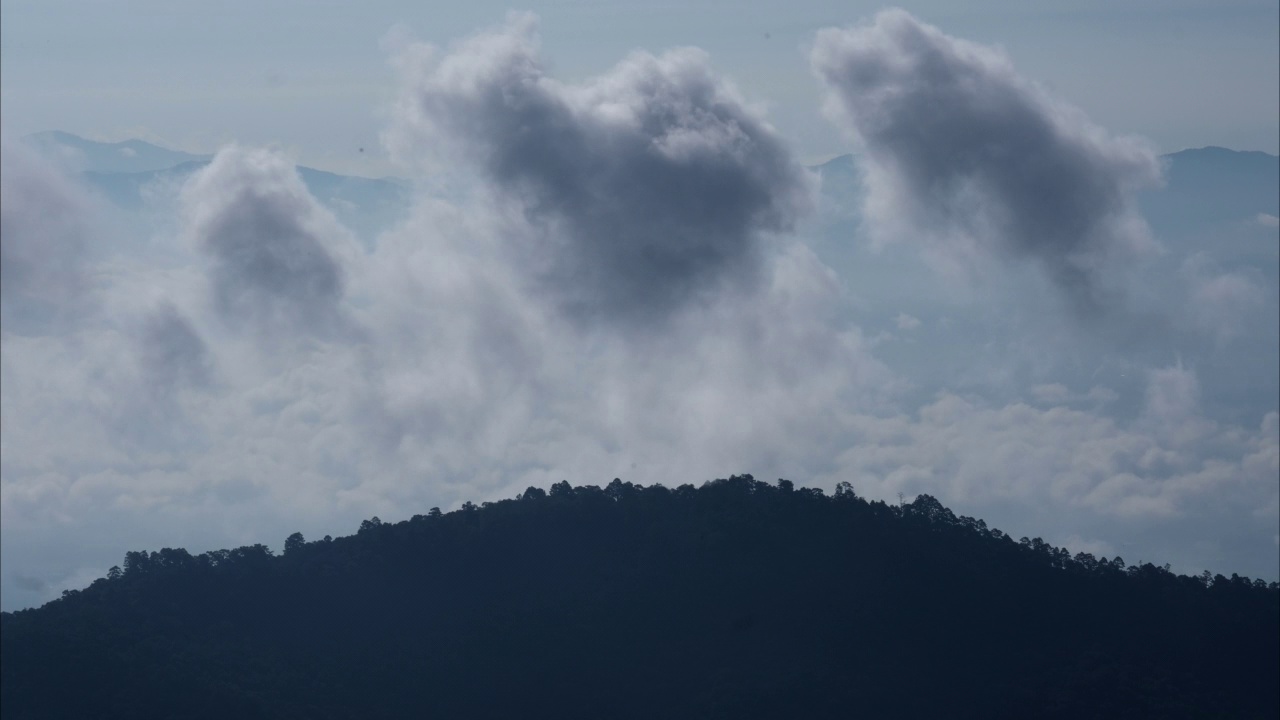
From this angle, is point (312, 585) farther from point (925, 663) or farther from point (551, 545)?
point (925, 663)

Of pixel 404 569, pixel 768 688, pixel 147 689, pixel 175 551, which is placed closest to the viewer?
pixel 147 689

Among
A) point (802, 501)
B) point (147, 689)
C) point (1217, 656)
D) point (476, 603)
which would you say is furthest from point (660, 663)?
point (1217, 656)

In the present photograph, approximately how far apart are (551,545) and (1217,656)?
40540 mm

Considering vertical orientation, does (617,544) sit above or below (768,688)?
above

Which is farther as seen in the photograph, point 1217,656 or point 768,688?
point 1217,656

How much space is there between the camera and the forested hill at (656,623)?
208ft

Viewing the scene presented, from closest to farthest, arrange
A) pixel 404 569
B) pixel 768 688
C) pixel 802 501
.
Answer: pixel 768 688 < pixel 404 569 < pixel 802 501

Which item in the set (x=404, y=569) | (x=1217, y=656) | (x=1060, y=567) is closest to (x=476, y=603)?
(x=404, y=569)

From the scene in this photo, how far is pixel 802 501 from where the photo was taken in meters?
80.4

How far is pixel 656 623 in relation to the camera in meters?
71.4

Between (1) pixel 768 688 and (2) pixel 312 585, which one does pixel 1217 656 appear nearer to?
(1) pixel 768 688

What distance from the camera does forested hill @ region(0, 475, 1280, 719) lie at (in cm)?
6331

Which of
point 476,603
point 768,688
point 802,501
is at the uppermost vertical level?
point 802,501

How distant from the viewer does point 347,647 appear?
68.4 m
